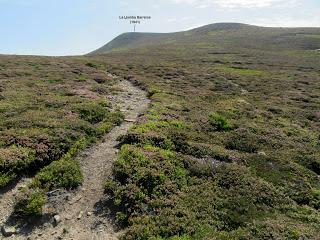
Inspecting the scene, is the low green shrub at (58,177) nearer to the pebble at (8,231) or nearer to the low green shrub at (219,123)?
the pebble at (8,231)

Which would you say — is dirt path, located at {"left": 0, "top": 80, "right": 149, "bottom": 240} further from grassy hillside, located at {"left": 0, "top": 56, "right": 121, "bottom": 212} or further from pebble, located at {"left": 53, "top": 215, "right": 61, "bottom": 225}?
grassy hillside, located at {"left": 0, "top": 56, "right": 121, "bottom": 212}

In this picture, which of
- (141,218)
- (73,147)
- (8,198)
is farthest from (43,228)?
(73,147)

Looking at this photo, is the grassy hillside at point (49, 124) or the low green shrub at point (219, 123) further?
the low green shrub at point (219, 123)

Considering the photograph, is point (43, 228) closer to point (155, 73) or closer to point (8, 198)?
point (8, 198)

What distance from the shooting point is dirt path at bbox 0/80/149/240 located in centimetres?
1463

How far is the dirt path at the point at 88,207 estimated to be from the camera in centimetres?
1463

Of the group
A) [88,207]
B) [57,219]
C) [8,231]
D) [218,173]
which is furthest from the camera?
[218,173]

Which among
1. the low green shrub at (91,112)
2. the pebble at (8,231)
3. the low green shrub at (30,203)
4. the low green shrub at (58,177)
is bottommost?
the pebble at (8,231)

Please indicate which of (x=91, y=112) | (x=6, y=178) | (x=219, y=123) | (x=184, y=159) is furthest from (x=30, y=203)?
(x=219, y=123)

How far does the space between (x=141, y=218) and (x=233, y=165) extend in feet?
25.7

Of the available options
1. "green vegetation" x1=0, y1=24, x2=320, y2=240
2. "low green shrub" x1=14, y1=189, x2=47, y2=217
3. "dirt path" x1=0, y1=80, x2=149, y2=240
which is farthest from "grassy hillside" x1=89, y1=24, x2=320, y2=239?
"low green shrub" x1=14, y1=189, x2=47, y2=217

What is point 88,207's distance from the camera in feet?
53.6

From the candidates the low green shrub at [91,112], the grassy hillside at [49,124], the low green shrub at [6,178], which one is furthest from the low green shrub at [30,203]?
the low green shrub at [91,112]

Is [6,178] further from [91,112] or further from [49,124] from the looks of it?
[91,112]
